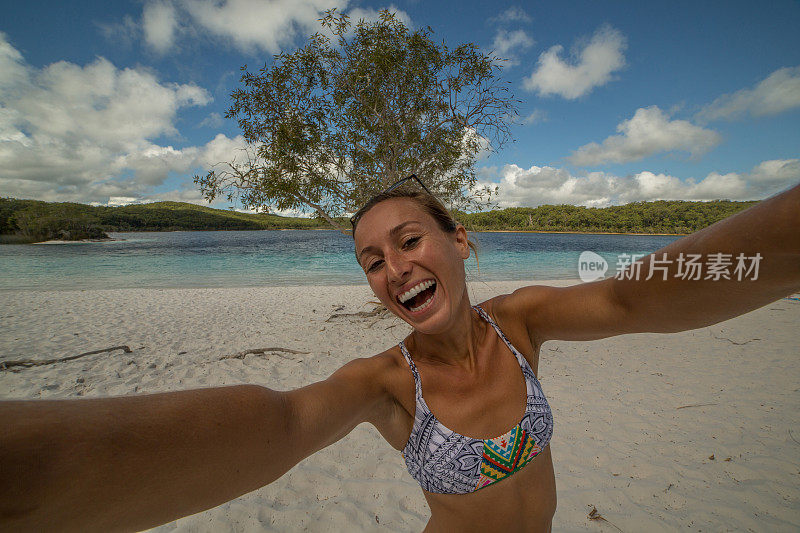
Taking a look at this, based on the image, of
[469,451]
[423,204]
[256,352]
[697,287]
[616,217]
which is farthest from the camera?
[616,217]

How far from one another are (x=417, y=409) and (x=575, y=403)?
442cm

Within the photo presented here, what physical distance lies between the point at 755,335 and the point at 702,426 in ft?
19.1

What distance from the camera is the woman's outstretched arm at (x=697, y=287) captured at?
2.31 ft

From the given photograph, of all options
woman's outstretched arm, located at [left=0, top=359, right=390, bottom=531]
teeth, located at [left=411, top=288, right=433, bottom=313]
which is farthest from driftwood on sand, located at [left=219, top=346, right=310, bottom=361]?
woman's outstretched arm, located at [left=0, top=359, right=390, bottom=531]

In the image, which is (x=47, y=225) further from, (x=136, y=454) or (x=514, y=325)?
(x=514, y=325)

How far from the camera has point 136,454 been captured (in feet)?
2.23

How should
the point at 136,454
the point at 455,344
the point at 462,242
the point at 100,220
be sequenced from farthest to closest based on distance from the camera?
the point at 100,220
the point at 462,242
the point at 455,344
the point at 136,454

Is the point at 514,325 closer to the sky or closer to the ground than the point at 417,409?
closer to the sky

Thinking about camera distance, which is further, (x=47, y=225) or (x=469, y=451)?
(x=47, y=225)

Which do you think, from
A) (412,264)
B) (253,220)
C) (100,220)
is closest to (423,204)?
(412,264)

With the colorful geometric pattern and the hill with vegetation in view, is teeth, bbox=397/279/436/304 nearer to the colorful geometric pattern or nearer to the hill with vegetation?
the colorful geometric pattern

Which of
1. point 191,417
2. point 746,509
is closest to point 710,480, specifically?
point 746,509

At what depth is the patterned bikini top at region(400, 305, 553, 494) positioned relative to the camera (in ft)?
4.47

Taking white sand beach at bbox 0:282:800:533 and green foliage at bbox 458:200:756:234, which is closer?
white sand beach at bbox 0:282:800:533
